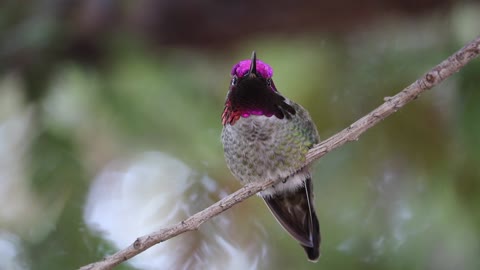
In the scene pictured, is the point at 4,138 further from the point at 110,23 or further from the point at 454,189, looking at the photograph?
the point at 454,189

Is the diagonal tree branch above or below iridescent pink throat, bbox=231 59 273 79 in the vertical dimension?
below

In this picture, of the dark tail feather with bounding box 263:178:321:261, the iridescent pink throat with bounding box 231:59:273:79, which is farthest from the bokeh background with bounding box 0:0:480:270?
the iridescent pink throat with bounding box 231:59:273:79

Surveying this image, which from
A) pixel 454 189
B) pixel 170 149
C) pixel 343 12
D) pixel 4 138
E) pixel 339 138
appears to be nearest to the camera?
pixel 339 138

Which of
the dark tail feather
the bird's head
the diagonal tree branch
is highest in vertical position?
the bird's head

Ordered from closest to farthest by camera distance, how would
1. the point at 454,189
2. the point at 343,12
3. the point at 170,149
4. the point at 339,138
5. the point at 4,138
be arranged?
the point at 339,138
the point at 454,189
the point at 170,149
the point at 343,12
the point at 4,138

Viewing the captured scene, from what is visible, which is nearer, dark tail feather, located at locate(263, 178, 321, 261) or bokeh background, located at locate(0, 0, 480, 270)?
dark tail feather, located at locate(263, 178, 321, 261)

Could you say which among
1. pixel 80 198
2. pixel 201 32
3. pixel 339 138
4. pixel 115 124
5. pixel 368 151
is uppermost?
pixel 201 32

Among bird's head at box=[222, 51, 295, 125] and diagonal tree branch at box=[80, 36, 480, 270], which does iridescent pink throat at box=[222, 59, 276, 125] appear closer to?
bird's head at box=[222, 51, 295, 125]

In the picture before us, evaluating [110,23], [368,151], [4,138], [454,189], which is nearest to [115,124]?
[110,23]

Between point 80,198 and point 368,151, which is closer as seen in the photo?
point 80,198

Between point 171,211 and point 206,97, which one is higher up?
point 206,97
